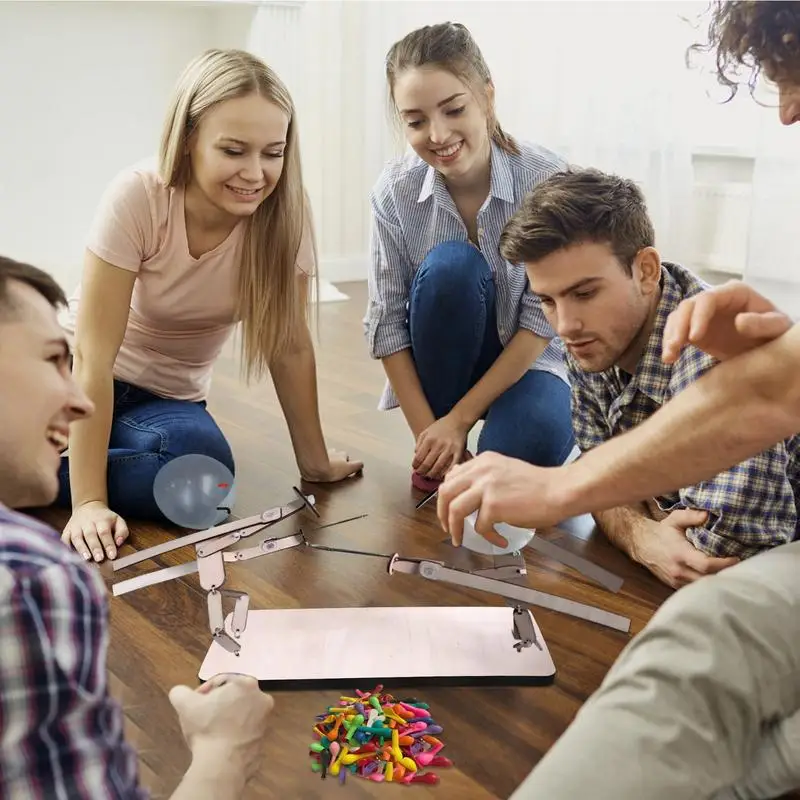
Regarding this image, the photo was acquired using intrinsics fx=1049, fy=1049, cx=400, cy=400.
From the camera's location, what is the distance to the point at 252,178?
174cm

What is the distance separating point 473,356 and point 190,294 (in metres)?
0.55

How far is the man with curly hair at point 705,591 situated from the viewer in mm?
822

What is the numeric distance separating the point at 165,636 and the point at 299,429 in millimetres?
651

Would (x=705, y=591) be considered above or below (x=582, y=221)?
below

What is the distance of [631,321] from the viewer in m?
1.52

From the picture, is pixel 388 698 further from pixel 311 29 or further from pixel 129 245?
pixel 311 29

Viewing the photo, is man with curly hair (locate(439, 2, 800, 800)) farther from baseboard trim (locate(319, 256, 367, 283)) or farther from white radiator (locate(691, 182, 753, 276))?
baseboard trim (locate(319, 256, 367, 283))

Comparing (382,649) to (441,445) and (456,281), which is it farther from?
(456,281)

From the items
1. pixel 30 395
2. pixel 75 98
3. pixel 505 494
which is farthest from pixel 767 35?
pixel 75 98

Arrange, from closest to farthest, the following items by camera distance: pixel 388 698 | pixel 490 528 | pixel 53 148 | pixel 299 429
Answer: pixel 490 528
pixel 388 698
pixel 299 429
pixel 53 148

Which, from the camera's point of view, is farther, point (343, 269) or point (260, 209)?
point (343, 269)

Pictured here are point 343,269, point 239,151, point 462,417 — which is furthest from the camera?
point 343,269

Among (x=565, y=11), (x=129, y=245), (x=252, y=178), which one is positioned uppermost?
(x=565, y=11)

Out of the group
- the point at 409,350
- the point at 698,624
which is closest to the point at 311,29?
the point at 409,350
